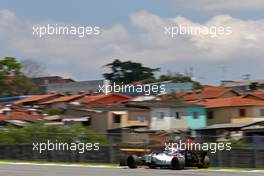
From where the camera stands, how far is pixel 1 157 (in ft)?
114

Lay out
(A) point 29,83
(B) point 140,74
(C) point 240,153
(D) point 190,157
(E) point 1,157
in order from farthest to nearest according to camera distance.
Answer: (A) point 29,83
(B) point 140,74
(E) point 1,157
(C) point 240,153
(D) point 190,157

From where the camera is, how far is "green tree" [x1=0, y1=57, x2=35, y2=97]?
3752 inches

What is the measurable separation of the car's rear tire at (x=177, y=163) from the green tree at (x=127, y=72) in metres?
47.0

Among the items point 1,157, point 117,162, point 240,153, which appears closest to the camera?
point 240,153

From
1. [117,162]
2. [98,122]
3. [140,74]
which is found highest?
[140,74]

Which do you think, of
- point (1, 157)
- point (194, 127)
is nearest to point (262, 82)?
point (194, 127)

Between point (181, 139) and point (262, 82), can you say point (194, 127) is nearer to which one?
point (181, 139)

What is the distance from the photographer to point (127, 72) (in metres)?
81.3

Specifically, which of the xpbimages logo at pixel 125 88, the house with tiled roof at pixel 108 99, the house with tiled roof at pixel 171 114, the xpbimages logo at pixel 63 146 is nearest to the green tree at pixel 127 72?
the house with tiled roof at pixel 108 99

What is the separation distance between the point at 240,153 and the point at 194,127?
31.6 m

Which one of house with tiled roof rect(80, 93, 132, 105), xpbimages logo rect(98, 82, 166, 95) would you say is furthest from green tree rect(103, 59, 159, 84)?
xpbimages logo rect(98, 82, 166, 95)

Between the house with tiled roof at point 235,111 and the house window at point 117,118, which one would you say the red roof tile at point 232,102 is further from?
the house window at point 117,118

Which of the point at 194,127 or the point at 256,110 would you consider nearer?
the point at 194,127

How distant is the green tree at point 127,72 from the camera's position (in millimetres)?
76206
